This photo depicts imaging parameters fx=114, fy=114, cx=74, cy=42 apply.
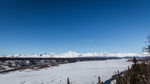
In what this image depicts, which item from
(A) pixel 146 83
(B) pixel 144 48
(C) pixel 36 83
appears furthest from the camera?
(B) pixel 144 48

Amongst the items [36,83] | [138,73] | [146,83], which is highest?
[138,73]

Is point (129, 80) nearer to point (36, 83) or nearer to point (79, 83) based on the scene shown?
point (79, 83)

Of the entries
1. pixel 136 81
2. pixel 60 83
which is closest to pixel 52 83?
pixel 60 83

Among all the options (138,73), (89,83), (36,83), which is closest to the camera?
(138,73)

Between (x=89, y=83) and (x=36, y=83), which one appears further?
(x=36, y=83)

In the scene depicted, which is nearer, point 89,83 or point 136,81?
point 136,81

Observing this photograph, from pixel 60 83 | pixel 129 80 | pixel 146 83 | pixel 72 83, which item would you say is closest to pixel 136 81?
pixel 129 80

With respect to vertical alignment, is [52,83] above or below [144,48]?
below

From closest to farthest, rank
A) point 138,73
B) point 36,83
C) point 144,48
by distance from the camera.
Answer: point 138,73
point 36,83
point 144,48

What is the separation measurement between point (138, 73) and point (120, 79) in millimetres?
1086

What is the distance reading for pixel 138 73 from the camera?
5531mm

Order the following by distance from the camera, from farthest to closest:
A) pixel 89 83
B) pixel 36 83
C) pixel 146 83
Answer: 1. pixel 36 83
2. pixel 89 83
3. pixel 146 83

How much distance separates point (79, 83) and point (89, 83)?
1.16 metres

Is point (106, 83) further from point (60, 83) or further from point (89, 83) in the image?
point (60, 83)
